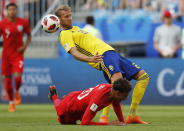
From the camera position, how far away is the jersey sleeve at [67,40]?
28.1ft

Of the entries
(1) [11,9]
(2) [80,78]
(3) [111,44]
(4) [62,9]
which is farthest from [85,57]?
(3) [111,44]

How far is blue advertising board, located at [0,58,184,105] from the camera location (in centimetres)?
1532

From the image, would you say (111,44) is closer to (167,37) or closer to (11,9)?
(167,37)

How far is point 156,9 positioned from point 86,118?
35.7 ft

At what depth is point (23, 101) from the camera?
16078 millimetres

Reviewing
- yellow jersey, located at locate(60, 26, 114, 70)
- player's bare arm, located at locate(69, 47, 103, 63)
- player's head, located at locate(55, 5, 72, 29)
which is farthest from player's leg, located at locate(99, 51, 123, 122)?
player's head, located at locate(55, 5, 72, 29)

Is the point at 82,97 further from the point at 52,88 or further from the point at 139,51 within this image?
the point at 139,51

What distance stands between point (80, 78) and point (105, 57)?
7424 millimetres

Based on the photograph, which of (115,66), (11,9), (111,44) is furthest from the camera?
(111,44)

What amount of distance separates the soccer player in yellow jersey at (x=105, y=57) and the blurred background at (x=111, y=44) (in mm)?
6571

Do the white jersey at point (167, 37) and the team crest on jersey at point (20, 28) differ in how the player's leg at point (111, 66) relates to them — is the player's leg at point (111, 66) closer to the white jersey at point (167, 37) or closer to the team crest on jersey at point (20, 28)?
the team crest on jersey at point (20, 28)

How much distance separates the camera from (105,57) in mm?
8562

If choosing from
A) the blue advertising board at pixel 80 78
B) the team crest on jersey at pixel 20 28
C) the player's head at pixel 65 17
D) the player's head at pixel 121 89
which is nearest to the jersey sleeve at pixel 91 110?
the player's head at pixel 121 89

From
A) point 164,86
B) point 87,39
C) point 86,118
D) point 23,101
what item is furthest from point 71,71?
point 86,118
